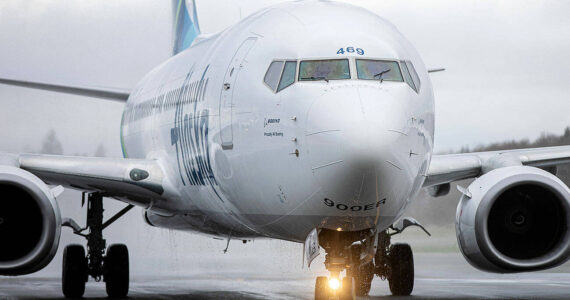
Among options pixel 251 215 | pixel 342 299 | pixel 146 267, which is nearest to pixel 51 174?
pixel 251 215

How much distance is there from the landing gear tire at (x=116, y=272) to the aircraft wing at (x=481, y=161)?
182 inches

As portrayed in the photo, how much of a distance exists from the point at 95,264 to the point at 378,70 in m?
6.99

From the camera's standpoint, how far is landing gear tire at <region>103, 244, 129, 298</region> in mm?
14812

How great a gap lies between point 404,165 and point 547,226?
3.32m

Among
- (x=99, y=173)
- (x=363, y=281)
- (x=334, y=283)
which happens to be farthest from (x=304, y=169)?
(x=363, y=281)

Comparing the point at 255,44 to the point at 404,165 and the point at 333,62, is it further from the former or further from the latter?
the point at 404,165

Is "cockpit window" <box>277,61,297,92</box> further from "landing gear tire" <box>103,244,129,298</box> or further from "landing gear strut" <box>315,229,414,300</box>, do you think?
"landing gear tire" <box>103,244,129,298</box>

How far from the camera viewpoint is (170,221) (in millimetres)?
15062

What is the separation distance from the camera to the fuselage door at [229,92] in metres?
10.5

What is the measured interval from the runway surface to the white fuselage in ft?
10.2

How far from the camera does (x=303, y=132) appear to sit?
8.92 meters

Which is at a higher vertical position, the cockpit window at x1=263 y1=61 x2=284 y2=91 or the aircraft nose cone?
the cockpit window at x1=263 y1=61 x2=284 y2=91

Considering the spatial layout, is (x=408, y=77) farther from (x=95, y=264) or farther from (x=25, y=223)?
(x=95, y=264)

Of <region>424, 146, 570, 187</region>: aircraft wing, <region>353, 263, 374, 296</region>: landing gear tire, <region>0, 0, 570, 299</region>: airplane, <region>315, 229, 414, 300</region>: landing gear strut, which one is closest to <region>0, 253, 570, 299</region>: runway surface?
<region>353, 263, 374, 296</region>: landing gear tire
